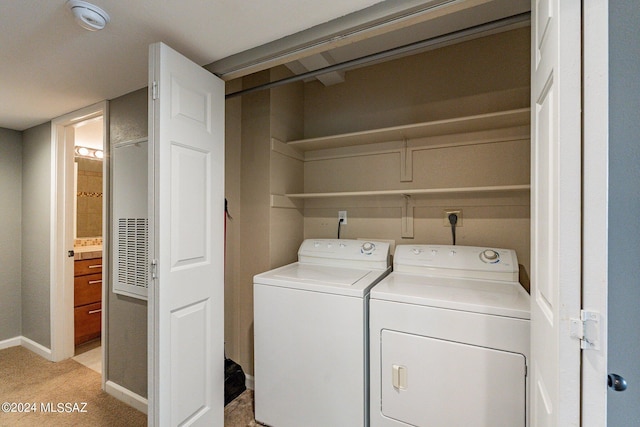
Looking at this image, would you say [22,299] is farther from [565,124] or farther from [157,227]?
[565,124]

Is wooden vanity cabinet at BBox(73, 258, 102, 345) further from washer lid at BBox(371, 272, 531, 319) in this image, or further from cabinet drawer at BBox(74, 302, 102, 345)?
washer lid at BBox(371, 272, 531, 319)

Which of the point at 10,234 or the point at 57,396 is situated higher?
the point at 10,234

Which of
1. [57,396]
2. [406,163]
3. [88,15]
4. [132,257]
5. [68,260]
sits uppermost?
[88,15]

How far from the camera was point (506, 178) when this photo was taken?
181cm

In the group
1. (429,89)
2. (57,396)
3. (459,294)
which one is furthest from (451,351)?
(57,396)

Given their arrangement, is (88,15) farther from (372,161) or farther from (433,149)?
(433,149)

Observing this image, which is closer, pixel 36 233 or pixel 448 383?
pixel 448 383

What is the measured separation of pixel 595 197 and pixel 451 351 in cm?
95

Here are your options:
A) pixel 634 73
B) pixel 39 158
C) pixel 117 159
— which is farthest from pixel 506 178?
pixel 39 158

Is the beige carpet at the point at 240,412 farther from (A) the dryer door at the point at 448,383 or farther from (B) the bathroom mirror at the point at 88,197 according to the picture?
(B) the bathroom mirror at the point at 88,197

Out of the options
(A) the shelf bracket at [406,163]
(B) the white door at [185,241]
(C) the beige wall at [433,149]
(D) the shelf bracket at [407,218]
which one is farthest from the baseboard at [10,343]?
(A) the shelf bracket at [406,163]

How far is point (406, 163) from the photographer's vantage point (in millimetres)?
2123

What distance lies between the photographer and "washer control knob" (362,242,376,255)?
201 centimetres

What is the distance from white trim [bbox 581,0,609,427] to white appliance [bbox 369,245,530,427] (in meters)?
0.63
